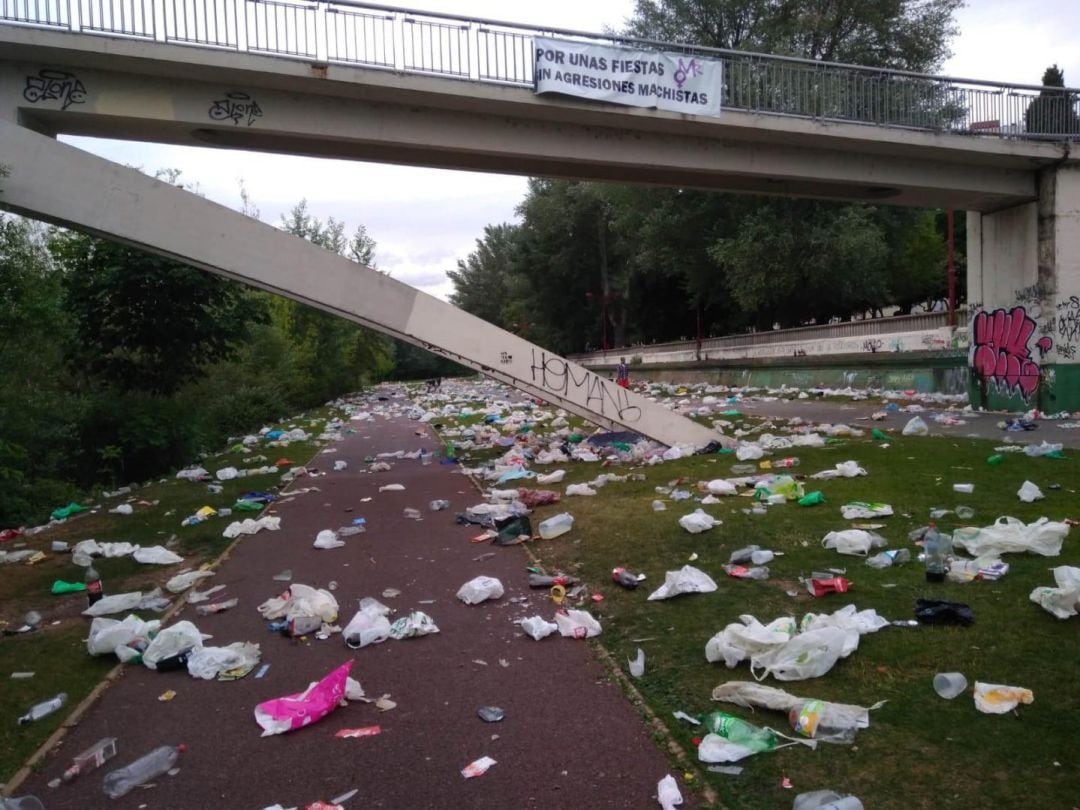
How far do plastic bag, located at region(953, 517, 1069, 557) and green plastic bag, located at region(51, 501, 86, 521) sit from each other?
32.5ft

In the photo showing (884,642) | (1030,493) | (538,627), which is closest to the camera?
(884,642)

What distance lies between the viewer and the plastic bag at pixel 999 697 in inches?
131

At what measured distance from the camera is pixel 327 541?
7434 mm

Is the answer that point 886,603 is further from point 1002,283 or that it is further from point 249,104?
point 1002,283

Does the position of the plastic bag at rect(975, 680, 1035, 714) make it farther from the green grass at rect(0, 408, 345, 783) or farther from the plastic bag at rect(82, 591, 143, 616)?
the plastic bag at rect(82, 591, 143, 616)

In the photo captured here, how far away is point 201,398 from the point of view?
1748 cm

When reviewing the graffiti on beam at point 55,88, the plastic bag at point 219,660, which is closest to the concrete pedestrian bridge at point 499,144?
the graffiti on beam at point 55,88

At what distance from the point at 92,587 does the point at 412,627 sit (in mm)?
2658

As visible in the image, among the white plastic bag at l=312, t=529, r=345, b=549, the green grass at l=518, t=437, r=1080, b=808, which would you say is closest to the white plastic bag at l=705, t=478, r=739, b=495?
the green grass at l=518, t=437, r=1080, b=808

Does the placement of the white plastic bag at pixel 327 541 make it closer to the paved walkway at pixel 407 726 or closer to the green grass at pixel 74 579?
the green grass at pixel 74 579

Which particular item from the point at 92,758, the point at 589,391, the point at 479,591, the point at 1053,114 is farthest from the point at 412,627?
the point at 1053,114

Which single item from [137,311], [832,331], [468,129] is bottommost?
[832,331]

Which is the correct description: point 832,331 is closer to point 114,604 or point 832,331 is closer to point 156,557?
point 156,557

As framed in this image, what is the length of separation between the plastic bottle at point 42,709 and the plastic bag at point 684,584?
3.38 meters
